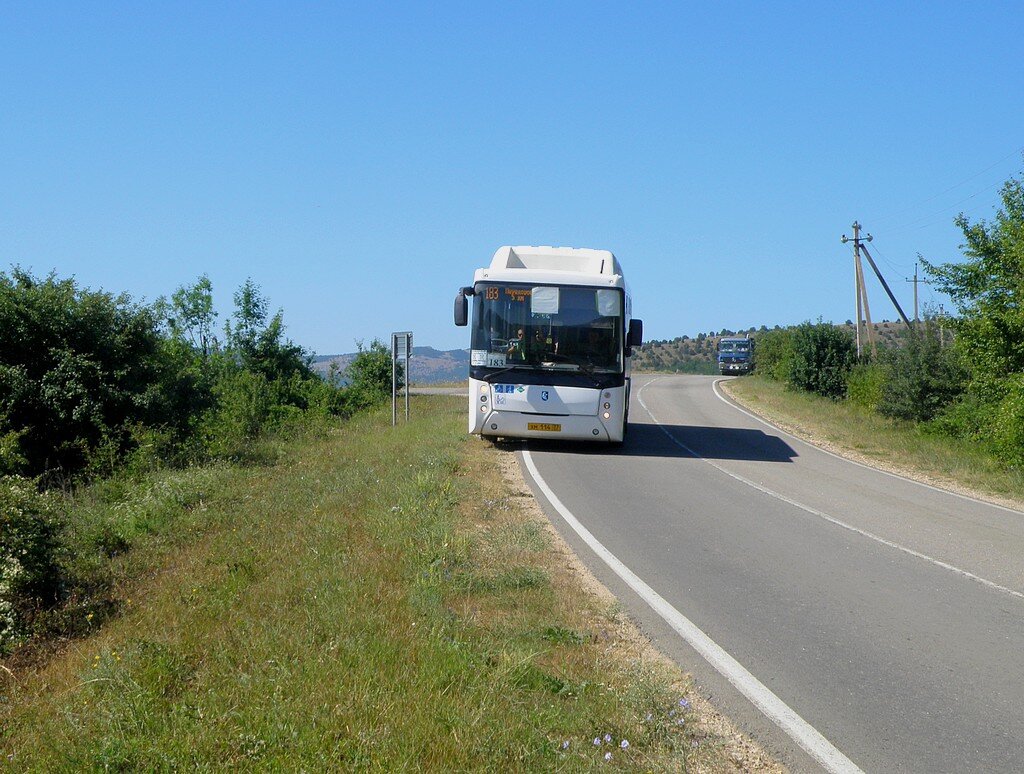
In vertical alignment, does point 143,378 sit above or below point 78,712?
above

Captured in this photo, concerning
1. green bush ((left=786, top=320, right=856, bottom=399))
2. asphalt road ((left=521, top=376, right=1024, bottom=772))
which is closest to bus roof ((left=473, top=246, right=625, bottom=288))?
asphalt road ((left=521, top=376, right=1024, bottom=772))

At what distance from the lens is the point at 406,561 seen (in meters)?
8.18

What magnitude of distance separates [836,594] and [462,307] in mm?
10813

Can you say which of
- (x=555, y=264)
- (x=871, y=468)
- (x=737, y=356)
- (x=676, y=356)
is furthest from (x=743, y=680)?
(x=676, y=356)

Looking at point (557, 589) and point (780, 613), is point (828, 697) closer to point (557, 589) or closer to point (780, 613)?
point (780, 613)

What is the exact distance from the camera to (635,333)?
17.9 metres

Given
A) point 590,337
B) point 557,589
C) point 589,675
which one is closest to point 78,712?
point 589,675

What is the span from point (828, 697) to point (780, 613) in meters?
1.81

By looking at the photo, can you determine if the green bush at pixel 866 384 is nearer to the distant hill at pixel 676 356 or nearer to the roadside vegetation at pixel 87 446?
the roadside vegetation at pixel 87 446

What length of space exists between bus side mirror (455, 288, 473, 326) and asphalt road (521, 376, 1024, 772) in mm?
2967

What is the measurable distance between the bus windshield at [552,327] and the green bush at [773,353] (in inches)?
1416

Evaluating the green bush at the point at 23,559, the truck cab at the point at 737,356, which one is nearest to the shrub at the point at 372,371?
the green bush at the point at 23,559

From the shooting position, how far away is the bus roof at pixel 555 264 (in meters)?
17.6

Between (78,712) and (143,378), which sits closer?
(78,712)
